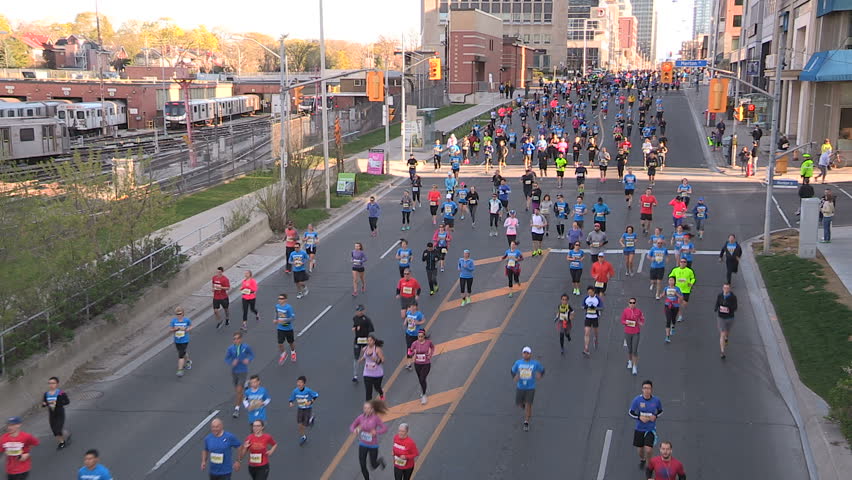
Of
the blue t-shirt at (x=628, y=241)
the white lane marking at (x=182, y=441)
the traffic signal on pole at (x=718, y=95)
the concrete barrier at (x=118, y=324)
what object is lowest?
the white lane marking at (x=182, y=441)

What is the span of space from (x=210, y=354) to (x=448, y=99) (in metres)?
86.5

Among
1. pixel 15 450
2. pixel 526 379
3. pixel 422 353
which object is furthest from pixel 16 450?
pixel 526 379

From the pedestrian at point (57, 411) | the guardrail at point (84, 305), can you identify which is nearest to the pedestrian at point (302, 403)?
the pedestrian at point (57, 411)

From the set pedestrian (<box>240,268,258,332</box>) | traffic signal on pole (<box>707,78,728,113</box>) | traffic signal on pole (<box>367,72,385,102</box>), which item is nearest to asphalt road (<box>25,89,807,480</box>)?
pedestrian (<box>240,268,258,332</box>)

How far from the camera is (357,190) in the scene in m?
37.6

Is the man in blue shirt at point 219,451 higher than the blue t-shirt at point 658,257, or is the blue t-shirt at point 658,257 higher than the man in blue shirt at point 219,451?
the blue t-shirt at point 658,257

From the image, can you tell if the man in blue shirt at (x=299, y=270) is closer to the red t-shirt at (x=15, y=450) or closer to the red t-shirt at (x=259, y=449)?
the red t-shirt at (x=15, y=450)

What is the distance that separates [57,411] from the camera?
502 inches

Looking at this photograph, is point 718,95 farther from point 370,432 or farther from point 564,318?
point 370,432

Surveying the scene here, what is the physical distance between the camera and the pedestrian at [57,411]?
Answer: 1264 centimetres

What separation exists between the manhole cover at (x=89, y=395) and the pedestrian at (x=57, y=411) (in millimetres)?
2026

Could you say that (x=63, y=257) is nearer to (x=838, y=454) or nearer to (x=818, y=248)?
(x=838, y=454)

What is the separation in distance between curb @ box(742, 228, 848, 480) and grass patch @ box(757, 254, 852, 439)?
0.17m

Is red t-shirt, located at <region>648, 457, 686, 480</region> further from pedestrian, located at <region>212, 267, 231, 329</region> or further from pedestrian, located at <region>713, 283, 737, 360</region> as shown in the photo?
pedestrian, located at <region>212, 267, 231, 329</region>
